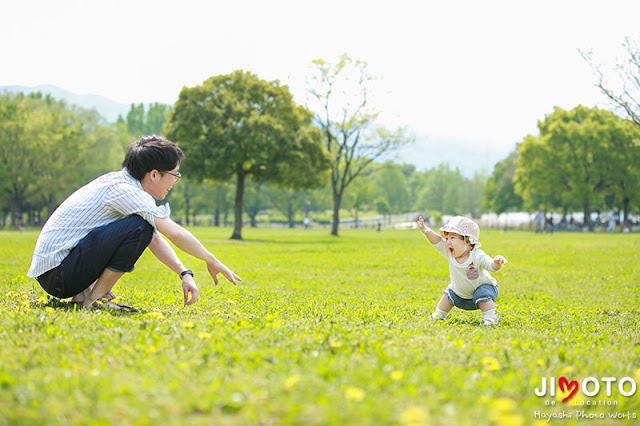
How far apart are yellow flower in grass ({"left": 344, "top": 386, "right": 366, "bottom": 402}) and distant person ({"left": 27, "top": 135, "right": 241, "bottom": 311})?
2.38 meters

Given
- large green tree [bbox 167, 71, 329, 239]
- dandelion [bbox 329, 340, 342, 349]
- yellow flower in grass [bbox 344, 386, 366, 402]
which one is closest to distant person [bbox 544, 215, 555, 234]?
large green tree [bbox 167, 71, 329, 239]

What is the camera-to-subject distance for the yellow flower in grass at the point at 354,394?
264cm

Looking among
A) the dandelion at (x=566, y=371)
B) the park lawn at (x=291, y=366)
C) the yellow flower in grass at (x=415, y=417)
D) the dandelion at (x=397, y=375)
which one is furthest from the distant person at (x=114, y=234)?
the dandelion at (x=566, y=371)

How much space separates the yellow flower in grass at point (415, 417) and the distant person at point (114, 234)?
2778 mm

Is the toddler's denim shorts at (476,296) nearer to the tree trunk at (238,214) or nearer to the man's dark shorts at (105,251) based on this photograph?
the man's dark shorts at (105,251)

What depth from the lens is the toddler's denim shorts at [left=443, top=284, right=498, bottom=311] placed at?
639cm

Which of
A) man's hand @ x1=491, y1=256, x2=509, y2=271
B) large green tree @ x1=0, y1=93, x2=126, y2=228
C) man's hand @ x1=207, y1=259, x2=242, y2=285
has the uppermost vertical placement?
large green tree @ x1=0, y1=93, x2=126, y2=228

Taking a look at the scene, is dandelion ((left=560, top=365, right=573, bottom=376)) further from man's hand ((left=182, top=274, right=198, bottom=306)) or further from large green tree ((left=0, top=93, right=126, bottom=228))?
large green tree ((left=0, top=93, right=126, bottom=228))

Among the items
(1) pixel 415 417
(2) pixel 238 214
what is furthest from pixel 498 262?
(2) pixel 238 214

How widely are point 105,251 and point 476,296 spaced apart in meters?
4.49

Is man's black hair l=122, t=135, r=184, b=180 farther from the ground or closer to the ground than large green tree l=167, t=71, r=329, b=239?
closer to the ground

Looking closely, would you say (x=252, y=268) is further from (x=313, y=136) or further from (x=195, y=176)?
(x=313, y=136)

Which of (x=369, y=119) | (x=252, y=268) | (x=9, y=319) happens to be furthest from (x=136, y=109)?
(x=9, y=319)

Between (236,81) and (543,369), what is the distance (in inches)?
1343
